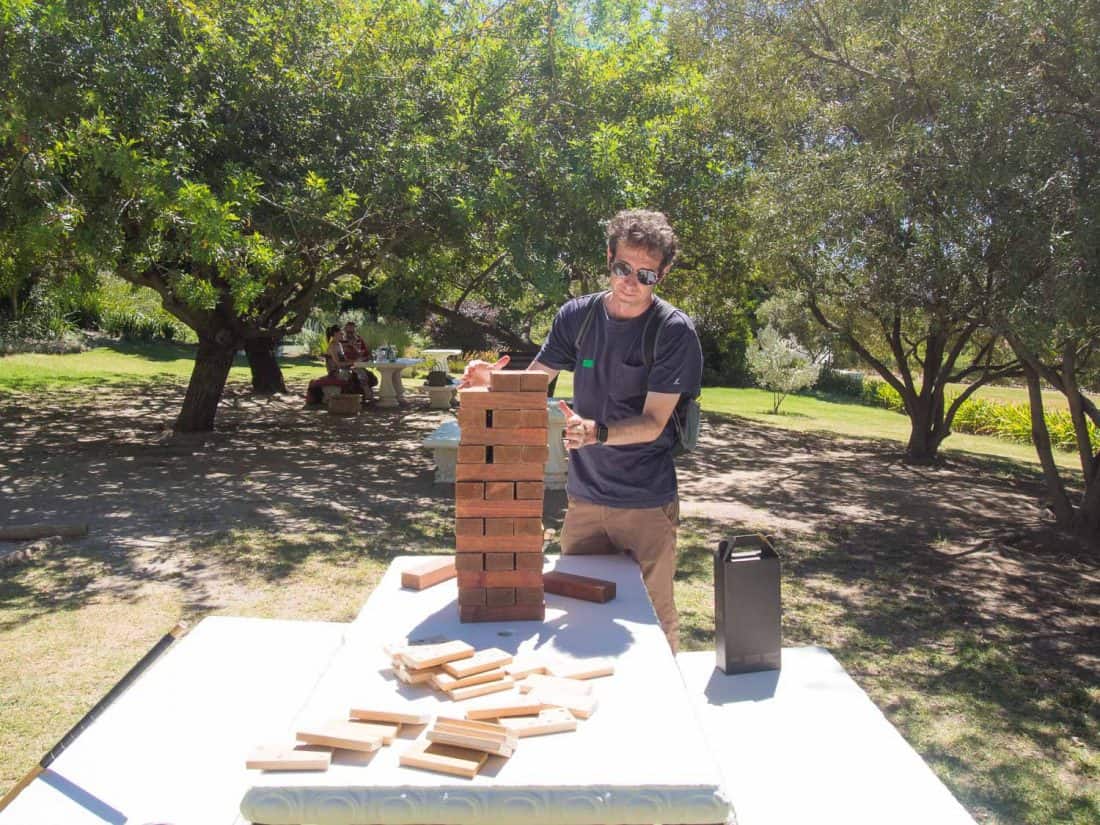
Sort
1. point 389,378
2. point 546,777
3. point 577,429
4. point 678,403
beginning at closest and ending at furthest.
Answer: point 546,777, point 577,429, point 678,403, point 389,378

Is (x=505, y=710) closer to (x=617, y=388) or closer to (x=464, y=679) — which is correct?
(x=464, y=679)

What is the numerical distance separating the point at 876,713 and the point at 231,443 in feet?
35.2

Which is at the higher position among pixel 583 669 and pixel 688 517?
pixel 583 669

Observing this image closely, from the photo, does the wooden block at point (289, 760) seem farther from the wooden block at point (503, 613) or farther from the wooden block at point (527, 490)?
the wooden block at point (527, 490)

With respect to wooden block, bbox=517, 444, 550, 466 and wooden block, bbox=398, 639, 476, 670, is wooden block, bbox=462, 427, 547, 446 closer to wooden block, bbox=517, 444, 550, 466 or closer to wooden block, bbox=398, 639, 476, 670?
wooden block, bbox=517, 444, 550, 466

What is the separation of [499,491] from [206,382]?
1104cm

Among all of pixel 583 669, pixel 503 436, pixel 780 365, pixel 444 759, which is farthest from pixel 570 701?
pixel 780 365

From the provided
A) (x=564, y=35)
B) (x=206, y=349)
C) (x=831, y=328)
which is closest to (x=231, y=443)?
(x=206, y=349)

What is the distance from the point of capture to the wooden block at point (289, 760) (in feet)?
5.91

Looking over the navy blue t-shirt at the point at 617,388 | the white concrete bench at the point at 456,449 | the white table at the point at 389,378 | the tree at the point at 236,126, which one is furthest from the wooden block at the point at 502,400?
the white table at the point at 389,378

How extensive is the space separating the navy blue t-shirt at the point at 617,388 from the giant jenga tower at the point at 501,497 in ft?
2.24

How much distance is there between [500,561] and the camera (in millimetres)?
2635

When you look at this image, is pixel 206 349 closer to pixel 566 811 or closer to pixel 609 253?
pixel 609 253

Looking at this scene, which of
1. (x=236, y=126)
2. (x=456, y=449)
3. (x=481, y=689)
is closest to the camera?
(x=481, y=689)
